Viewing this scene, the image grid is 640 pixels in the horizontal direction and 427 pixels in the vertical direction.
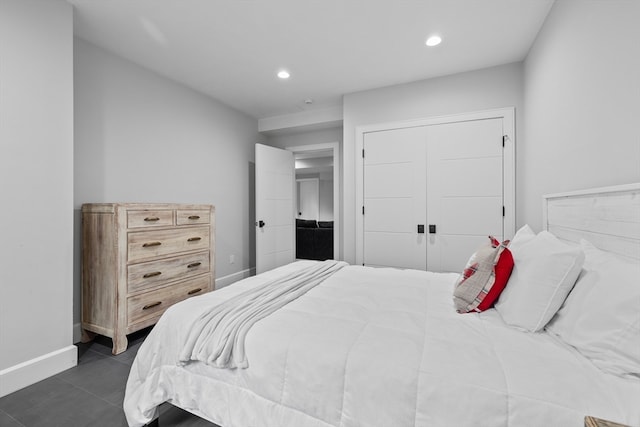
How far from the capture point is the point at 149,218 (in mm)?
2312

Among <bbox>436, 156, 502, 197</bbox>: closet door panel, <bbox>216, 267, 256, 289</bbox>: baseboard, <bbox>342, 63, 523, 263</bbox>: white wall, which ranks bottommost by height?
<bbox>216, 267, 256, 289</bbox>: baseboard

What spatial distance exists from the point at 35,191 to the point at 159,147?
52.9 inches

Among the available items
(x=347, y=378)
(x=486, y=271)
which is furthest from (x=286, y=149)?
(x=347, y=378)

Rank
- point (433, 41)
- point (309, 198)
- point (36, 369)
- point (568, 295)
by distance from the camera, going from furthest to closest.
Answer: point (309, 198) → point (433, 41) → point (36, 369) → point (568, 295)

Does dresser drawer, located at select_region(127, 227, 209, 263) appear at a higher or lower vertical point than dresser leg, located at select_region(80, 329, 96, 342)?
higher

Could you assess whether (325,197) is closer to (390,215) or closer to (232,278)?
(232,278)

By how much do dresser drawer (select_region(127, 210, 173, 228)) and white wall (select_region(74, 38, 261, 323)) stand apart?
1.83 ft

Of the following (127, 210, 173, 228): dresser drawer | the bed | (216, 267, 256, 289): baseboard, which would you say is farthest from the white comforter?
(216, 267, 256, 289): baseboard

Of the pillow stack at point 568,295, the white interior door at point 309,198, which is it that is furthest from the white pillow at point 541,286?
the white interior door at point 309,198

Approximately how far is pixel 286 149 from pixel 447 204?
2779 mm

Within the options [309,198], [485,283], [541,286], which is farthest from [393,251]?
[309,198]

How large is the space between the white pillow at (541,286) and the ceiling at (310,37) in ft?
6.22

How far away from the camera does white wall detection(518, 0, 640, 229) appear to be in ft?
4.02

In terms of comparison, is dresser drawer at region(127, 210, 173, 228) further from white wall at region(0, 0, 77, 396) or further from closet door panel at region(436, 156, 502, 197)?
closet door panel at region(436, 156, 502, 197)
